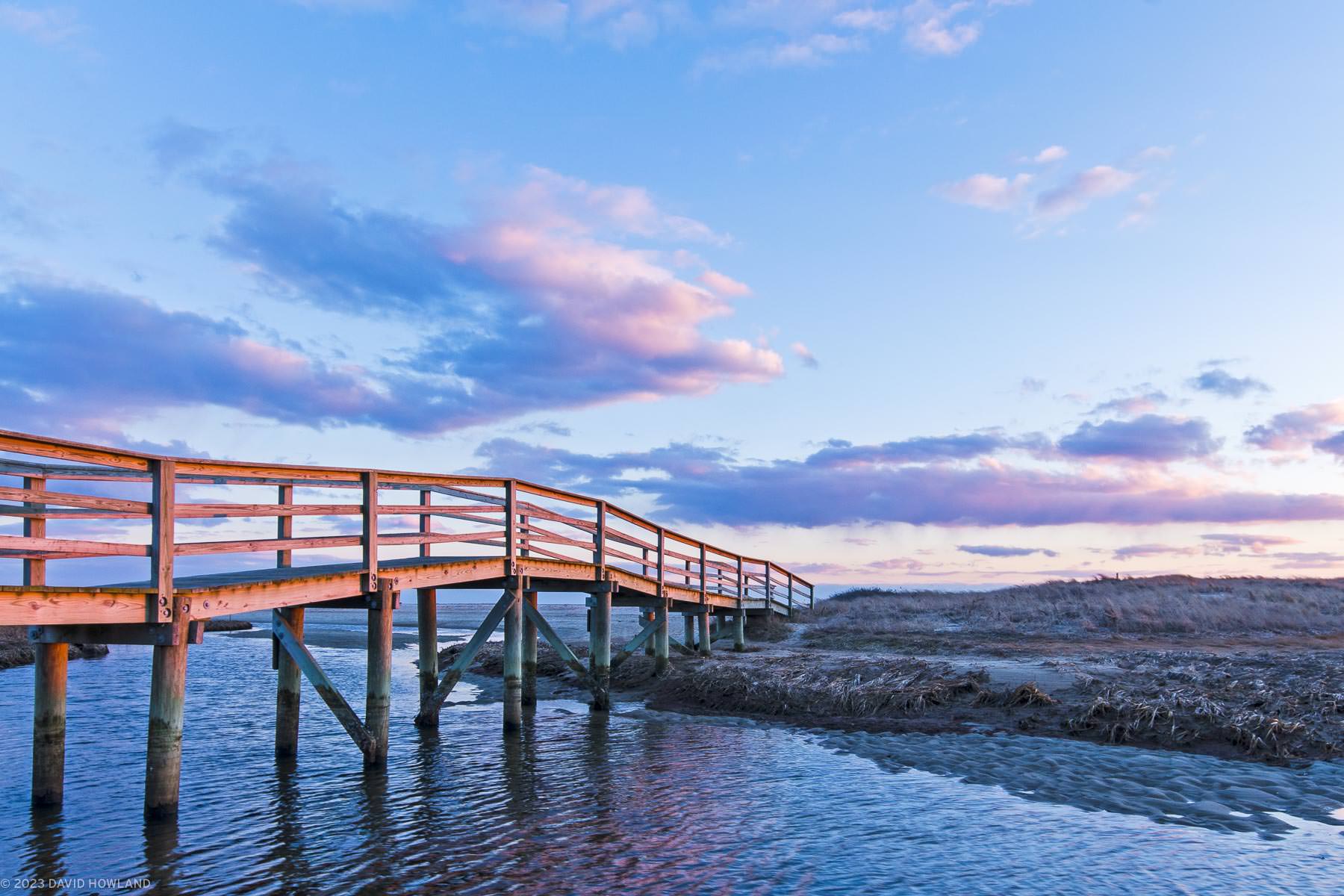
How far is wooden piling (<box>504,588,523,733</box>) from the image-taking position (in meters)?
15.6

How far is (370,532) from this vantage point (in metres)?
12.4

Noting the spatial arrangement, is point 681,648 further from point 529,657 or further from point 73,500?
point 73,500

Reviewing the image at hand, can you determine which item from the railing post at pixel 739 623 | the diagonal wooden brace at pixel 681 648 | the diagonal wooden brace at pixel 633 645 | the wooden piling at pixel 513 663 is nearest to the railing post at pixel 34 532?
the wooden piling at pixel 513 663

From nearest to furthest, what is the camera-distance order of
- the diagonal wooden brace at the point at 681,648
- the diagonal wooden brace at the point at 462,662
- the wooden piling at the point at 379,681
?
1. the wooden piling at the point at 379,681
2. the diagonal wooden brace at the point at 462,662
3. the diagonal wooden brace at the point at 681,648

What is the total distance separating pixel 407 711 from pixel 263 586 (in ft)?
27.5

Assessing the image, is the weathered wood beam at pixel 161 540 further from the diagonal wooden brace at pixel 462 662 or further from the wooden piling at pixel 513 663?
the wooden piling at pixel 513 663

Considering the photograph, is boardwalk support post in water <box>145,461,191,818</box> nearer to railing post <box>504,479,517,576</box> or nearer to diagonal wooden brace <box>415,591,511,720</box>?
diagonal wooden brace <box>415,591,511,720</box>

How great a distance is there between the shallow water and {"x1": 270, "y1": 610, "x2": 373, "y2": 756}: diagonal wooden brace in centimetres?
51

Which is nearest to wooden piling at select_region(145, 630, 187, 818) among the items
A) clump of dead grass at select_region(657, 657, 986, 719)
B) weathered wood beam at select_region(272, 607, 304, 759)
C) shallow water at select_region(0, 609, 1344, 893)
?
shallow water at select_region(0, 609, 1344, 893)

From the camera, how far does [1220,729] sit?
41.7 feet

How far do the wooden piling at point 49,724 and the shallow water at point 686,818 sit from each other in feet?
0.98

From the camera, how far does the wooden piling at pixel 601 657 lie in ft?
A: 59.7

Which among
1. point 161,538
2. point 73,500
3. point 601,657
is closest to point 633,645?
point 601,657

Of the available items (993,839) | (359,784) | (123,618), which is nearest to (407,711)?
(359,784)
